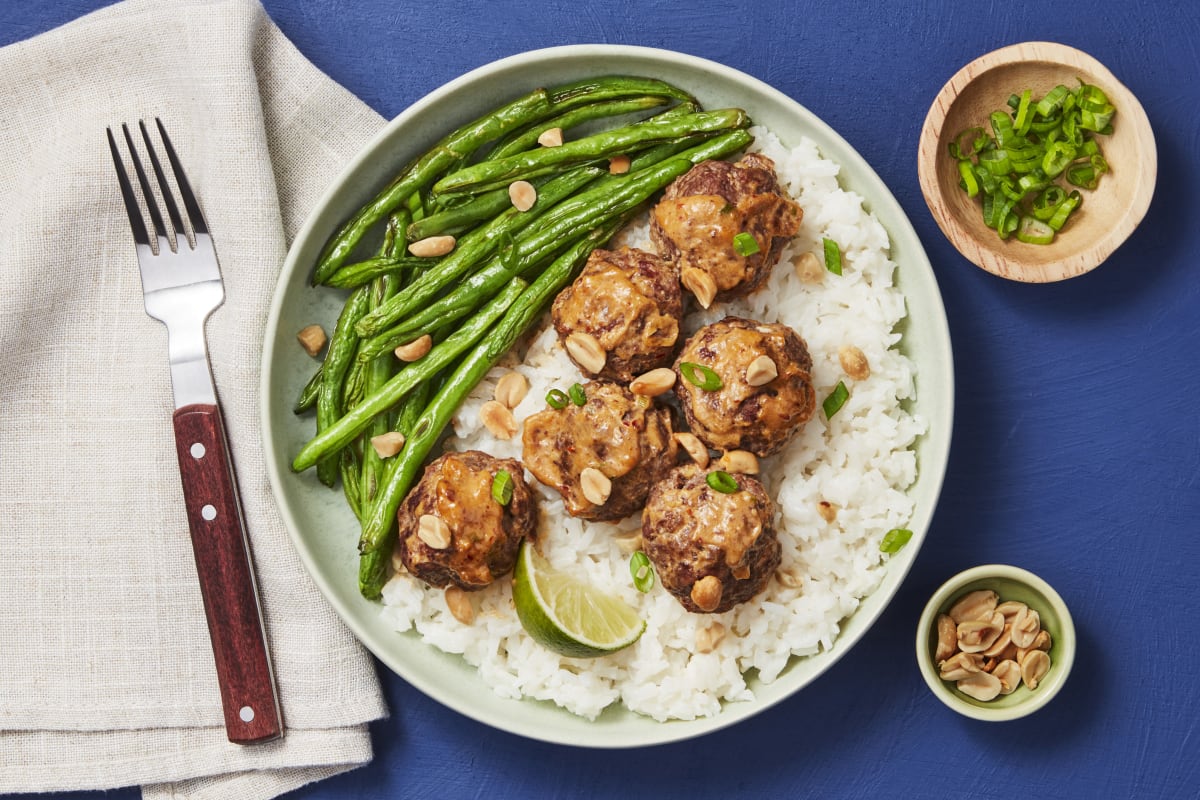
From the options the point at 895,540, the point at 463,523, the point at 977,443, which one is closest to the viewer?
the point at 463,523

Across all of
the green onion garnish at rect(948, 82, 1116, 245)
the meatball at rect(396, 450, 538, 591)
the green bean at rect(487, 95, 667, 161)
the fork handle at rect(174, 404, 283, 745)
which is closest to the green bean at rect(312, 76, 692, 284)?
the green bean at rect(487, 95, 667, 161)

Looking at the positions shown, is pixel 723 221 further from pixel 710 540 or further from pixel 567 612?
pixel 567 612

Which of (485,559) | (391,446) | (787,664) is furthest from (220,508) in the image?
(787,664)

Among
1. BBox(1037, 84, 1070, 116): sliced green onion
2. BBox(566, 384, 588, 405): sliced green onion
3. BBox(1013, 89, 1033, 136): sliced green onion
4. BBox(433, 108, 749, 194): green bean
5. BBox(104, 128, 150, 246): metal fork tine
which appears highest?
BBox(1037, 84, 1070, 116): sliced green onion

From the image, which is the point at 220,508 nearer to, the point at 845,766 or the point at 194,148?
the point at 194,148

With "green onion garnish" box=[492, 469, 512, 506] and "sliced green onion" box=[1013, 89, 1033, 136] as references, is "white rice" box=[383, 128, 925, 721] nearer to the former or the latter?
"green onion garnish" box=[492, 469, 512, 506]

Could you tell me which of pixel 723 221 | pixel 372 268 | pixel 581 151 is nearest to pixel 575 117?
pixel 581 151
